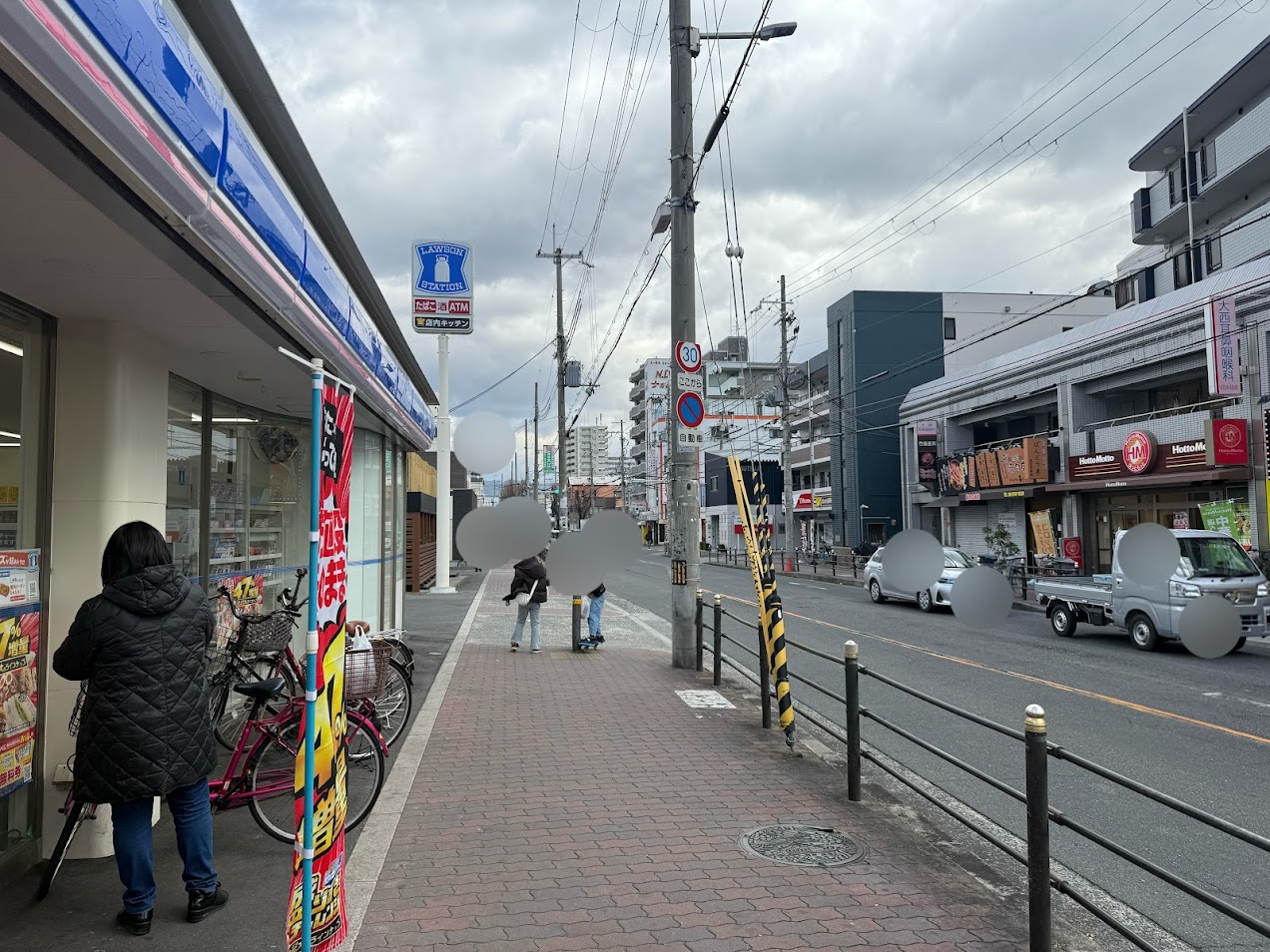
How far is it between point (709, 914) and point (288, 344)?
3.54 metres

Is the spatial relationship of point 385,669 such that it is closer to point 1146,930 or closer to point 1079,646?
point 1146,930

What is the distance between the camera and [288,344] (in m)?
4.47

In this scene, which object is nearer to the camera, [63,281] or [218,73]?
[63,281]

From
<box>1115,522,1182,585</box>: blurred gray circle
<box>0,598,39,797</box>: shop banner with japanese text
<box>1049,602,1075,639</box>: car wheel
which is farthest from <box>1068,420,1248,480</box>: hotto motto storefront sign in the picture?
<box>1049,602,1075,639</box>: car wheel

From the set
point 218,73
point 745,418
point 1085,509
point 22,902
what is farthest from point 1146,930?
point 218,73

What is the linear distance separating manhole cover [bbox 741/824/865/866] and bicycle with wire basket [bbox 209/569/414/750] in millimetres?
2545

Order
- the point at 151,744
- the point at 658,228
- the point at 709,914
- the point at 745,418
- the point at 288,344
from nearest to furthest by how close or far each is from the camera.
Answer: the point at 151,744, the point at 709,914, the point at 288,344, the point at 745,418, the point at 658,228

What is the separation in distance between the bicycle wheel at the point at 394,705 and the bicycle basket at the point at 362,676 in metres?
1.06

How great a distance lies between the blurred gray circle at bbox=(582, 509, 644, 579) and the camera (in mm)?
3416

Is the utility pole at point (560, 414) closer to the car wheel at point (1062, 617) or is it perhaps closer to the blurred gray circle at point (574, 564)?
the blurred gray circle at point (574, 564)

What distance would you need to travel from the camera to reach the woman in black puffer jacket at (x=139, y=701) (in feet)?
11.0

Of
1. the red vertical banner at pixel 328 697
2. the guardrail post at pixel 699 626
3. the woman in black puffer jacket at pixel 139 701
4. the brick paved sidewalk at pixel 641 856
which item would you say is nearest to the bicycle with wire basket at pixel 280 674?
the brick paved sidewalk at pixel 641 856

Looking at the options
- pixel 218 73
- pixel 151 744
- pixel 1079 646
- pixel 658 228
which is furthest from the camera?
pixel 1079 646

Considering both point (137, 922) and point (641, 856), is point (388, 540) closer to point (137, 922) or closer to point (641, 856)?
point (641, 856)
